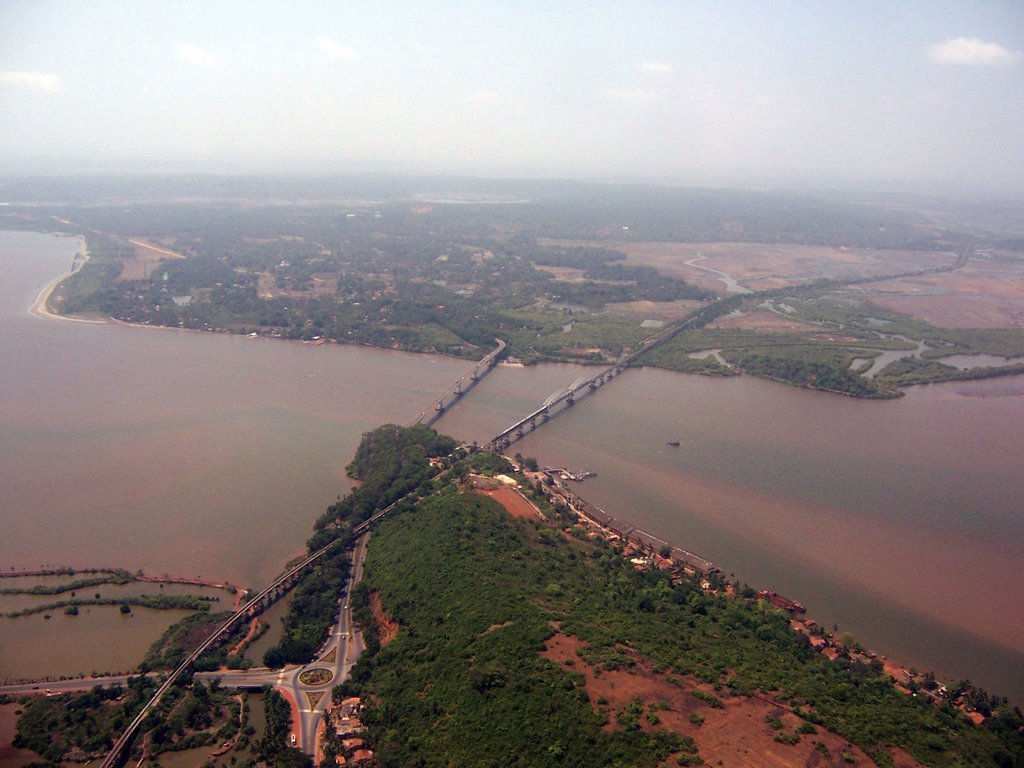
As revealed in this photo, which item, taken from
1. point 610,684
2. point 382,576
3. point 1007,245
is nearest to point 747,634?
point 610,684

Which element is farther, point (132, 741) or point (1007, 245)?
point (1007, 245)

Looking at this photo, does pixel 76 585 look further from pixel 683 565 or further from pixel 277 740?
pixel 683 565

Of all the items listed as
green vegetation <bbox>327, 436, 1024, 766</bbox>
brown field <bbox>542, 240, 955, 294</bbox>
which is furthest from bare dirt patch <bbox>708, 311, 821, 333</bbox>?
green vegetation <bbox>327, 436, 1024, 766</bbox>

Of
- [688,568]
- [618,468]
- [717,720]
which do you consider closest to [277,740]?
[717,720]

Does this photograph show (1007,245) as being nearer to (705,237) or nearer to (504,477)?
(705,237)

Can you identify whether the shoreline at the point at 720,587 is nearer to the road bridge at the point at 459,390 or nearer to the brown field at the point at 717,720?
the brown field at the point at 717,720

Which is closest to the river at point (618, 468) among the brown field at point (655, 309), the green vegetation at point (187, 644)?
the green vegetation at point (187, 644)

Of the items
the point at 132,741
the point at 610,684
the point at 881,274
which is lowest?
the point at 132,741
